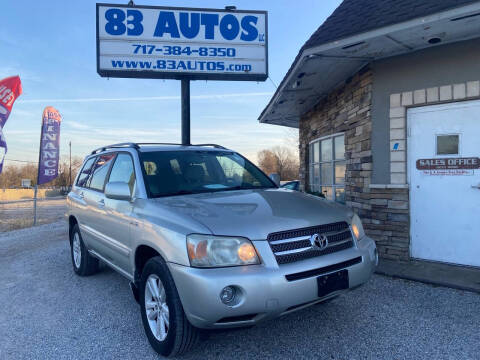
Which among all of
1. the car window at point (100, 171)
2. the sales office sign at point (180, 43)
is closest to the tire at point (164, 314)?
the car window at point (100, 171)

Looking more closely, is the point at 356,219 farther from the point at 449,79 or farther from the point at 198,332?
the point at 449,79

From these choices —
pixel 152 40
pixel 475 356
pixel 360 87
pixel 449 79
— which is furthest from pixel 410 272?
pixel 152 40

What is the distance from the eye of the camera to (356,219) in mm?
3180

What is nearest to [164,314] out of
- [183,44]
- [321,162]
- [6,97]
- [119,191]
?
[119,191]

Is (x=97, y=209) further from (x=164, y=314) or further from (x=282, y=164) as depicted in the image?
(x=282, y=164)

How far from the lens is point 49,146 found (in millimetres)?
12289

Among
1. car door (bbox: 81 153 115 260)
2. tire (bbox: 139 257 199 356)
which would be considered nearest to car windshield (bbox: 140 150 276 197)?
tire (bbox: 139 257 199 356)

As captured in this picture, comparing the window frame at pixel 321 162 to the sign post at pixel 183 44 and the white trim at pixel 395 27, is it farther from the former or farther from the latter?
the white trim at pixel 395 27

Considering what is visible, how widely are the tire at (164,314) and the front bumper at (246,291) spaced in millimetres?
143

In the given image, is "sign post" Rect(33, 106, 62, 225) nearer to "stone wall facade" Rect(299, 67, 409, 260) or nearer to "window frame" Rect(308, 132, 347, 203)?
"window frame" Rect(308, 132, 347, 203)

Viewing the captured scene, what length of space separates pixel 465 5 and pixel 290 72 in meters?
2.82

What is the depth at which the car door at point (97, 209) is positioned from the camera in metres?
3.99

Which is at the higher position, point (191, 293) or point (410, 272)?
point (191, 293)

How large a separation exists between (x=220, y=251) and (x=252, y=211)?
18.4 inches
